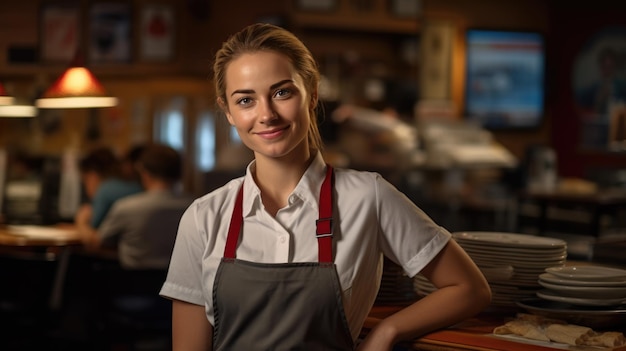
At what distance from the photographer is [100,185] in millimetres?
6598

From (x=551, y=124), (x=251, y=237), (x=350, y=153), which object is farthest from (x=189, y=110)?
(x=251, y=237)

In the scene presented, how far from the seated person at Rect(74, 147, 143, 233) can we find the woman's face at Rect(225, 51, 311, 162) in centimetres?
412

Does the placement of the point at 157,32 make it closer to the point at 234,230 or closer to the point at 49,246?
the point at 49,246

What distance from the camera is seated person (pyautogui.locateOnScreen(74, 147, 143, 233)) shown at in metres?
6.41

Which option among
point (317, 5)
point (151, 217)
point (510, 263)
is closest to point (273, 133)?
point (510, 263)

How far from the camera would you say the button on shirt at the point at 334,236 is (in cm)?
238

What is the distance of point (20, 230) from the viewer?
6395 millimetres

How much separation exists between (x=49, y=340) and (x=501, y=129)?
7562 millimetres

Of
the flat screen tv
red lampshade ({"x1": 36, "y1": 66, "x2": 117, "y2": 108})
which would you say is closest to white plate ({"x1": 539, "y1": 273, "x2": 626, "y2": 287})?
red lampshade ({"x1": 36, "y1": 66, "x2": 117, "y2": 108})

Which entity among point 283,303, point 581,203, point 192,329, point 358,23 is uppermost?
point 358,23

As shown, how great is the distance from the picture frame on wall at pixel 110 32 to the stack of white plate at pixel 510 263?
19.2ft

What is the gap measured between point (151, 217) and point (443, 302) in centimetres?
329

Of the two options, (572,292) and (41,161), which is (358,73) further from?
(572,292)

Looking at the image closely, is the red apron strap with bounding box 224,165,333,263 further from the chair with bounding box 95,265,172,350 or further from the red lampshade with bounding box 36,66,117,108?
the chair with bounding box 95,265,172,350
